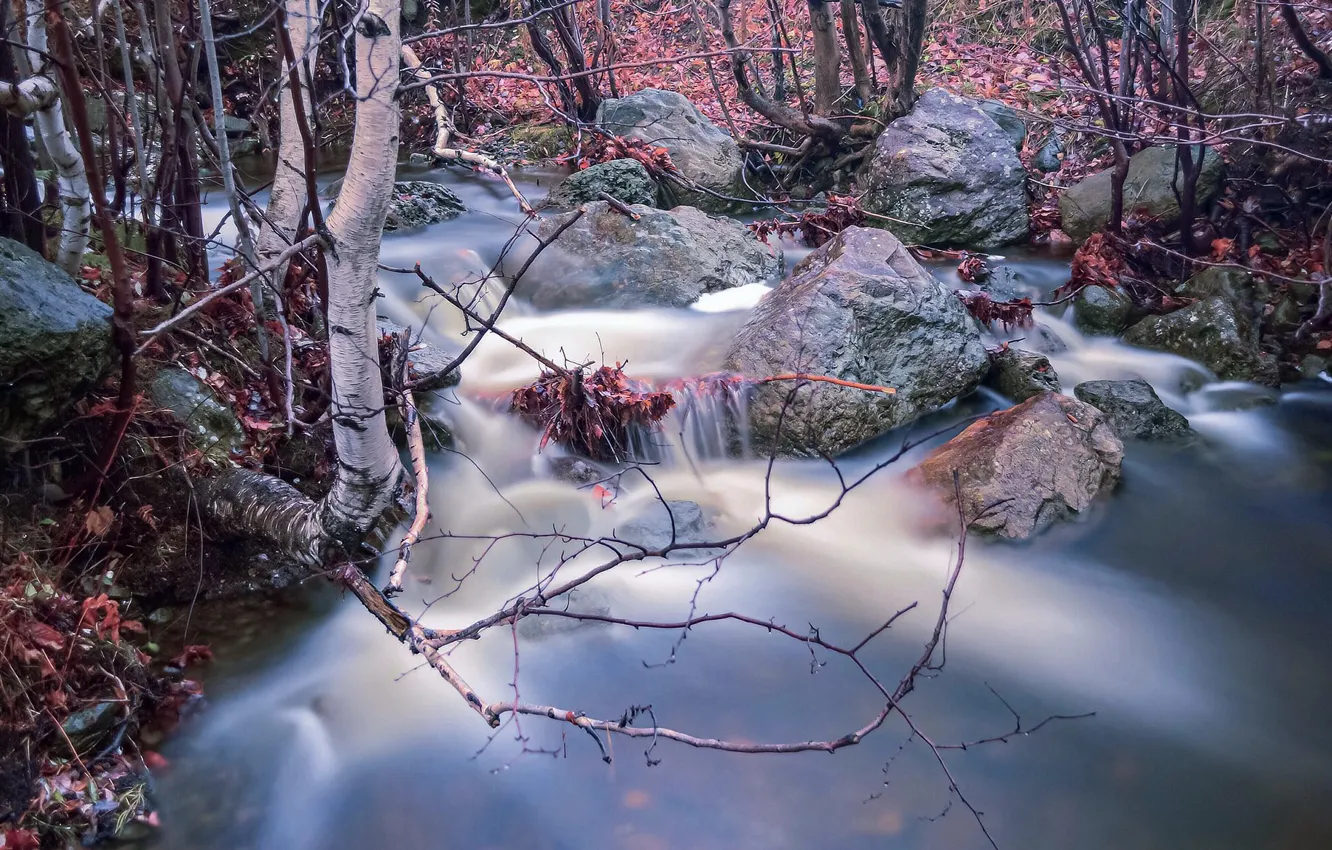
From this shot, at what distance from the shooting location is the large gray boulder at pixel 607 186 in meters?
8.08

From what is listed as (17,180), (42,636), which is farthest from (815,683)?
(17,180)

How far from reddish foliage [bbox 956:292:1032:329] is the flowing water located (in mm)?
1712

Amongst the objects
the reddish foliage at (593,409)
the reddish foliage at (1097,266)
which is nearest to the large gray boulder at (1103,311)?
the reddish foliage at (1097,266)

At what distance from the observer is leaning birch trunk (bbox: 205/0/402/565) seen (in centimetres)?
246

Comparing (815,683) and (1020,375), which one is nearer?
(815,683)

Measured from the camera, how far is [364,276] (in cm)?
277

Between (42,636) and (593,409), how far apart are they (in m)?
2.96

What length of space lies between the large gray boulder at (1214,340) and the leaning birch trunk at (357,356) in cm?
622

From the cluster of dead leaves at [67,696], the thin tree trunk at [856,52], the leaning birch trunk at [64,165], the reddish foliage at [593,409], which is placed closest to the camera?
the cluster of dead leaves at [67,696]

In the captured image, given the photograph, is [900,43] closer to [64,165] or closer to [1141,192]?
[1141,192]

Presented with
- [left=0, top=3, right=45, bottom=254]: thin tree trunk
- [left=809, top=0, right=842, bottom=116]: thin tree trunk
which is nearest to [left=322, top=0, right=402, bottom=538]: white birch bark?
[left=0, top=3, right=45, bottom=254]: thin tree trunk

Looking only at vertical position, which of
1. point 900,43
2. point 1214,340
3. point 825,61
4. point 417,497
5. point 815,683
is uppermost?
point 900,43

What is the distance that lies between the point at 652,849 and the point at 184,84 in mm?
4016

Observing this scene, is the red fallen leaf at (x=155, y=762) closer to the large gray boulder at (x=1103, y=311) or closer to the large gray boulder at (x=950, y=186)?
the large gray boulder at (x=1103, y=311)
